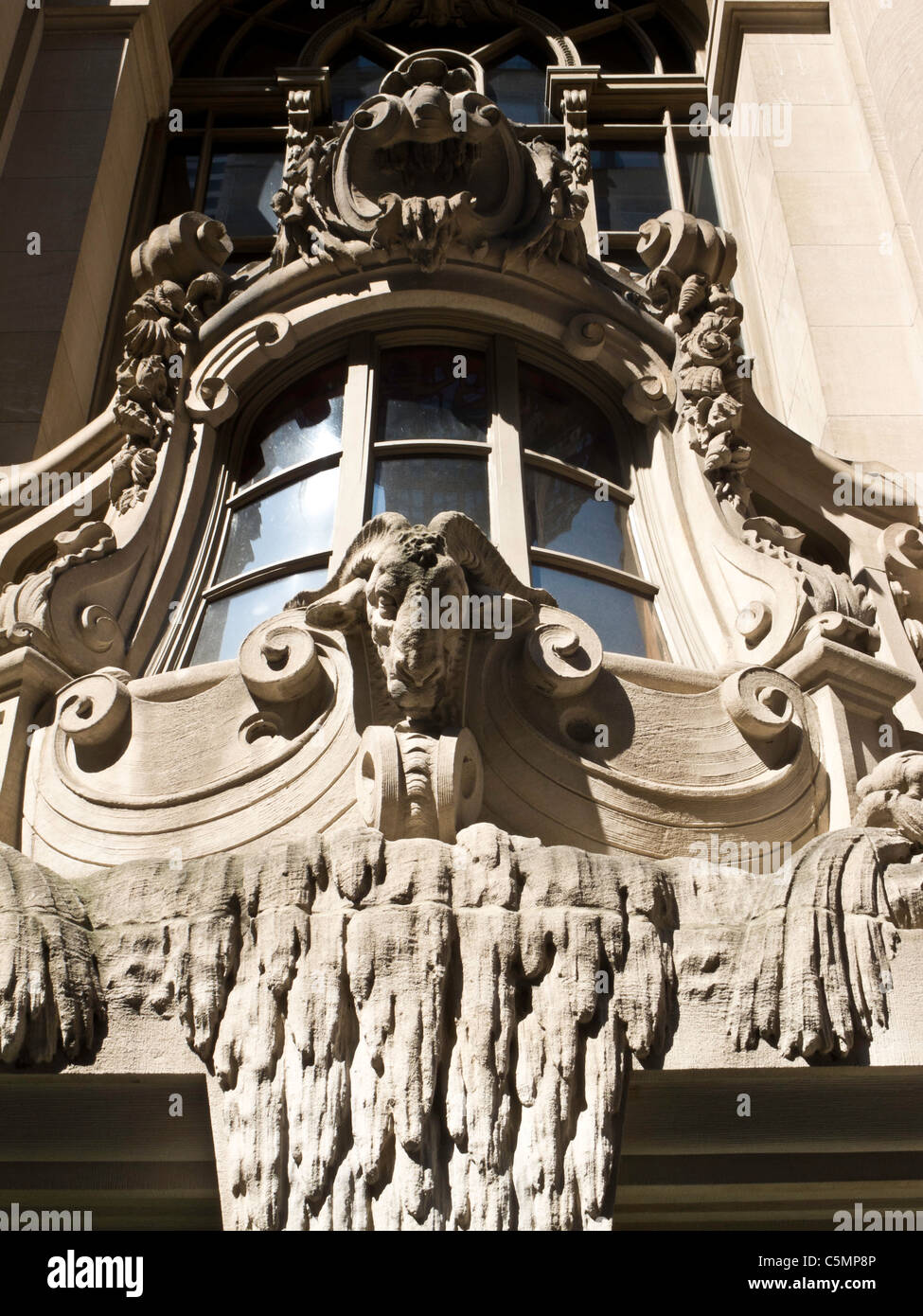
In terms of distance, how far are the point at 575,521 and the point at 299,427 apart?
1.80 m

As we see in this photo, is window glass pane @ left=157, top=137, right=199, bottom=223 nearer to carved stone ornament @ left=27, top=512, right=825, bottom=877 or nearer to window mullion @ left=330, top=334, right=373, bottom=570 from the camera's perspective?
window mullion @ left=330, top=334, right=373, bottom=570

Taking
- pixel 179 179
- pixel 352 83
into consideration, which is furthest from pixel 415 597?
pixel 352 83

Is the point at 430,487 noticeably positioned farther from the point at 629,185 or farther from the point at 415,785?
the point at 629,185

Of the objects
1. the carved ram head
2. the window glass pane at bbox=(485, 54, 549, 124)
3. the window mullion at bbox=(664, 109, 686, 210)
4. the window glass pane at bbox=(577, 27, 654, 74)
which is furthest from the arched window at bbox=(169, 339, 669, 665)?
the window glass pane at bbox=(577, 27, 654, 74)

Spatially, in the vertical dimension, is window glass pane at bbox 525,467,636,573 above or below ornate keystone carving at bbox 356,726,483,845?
above

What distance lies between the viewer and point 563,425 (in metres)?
8.22

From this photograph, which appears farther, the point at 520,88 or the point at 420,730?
the point at 520,88

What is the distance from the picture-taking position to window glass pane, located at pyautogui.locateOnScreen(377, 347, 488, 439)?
7.95 metres

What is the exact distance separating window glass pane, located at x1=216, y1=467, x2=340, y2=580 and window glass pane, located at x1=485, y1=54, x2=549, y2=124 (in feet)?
25.2

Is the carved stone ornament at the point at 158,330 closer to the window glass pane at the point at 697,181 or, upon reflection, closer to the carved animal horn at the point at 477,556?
the carved animal horn at the point at 477,556

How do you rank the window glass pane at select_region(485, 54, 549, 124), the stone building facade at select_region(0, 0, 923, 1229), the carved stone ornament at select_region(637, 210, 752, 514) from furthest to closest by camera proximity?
the window glass pane at select_region(485, 54, 549, 124) < the carved stone ornament at select_region(637, 210, 752, 514) < the stone building facade at select_region(0, 0, 923, 1229)

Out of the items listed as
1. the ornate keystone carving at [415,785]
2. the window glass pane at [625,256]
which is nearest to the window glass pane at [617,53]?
the window glass pane at [625,256]

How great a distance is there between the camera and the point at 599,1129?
4668mm

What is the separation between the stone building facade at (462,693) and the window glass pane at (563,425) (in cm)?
3
